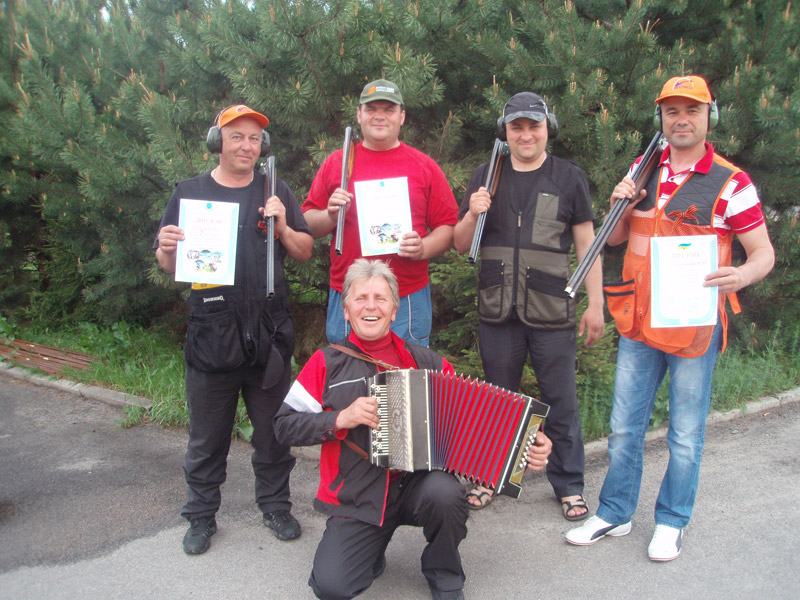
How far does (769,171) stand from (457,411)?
4.56m

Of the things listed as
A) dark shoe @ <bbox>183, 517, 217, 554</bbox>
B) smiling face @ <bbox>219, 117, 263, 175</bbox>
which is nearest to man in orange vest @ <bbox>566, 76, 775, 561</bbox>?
smiling face @ <bbox>219, 117, 263, 175</bbox>

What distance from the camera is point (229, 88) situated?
5.74m

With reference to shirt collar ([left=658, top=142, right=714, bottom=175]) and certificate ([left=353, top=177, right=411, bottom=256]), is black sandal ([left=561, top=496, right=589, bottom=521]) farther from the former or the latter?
shirt collar ([left=658, top=142, right=714, bottom=175])

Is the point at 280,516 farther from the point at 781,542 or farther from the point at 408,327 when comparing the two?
the point at 781,542

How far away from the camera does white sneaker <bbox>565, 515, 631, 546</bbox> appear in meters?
3.63

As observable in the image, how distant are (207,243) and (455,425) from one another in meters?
1.55

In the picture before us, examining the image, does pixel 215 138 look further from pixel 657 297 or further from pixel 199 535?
pixel 657 297

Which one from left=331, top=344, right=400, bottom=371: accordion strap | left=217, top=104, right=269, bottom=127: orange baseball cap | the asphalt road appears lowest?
the asphalt road

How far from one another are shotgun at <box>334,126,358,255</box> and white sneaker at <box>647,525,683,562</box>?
225 centimetres

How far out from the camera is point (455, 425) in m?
2.95

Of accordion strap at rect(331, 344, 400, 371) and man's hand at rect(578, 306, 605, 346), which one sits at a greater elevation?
man's hand at rect(578, 306, 605, 346)

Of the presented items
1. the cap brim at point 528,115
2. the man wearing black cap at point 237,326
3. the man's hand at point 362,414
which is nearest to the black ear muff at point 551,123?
the cap brim at point 528,115

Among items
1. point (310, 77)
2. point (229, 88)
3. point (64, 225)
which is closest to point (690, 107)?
point (310, 77)

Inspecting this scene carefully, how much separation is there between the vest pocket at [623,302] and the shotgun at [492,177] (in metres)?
0.70
